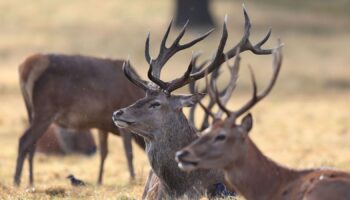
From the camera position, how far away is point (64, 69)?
42.7 feet

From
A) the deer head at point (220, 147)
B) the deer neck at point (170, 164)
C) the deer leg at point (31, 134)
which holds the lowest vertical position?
the deer leg at point (31, 134)

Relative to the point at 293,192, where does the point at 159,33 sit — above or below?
below

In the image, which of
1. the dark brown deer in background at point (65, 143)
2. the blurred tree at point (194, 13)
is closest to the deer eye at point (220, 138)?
the dark brown deer in background at point (65, 143)

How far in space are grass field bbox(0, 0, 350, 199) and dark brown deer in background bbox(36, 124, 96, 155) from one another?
0.26 metres

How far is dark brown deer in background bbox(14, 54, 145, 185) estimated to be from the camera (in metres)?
12.7

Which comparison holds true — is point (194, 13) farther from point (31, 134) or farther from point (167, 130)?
point (167, 130)

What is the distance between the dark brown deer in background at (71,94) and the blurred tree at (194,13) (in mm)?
18827

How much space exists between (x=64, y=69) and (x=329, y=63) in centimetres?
1610

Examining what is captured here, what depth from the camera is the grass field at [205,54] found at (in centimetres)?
1437

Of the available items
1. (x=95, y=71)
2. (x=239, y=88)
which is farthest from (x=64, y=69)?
(x=239, y=88)

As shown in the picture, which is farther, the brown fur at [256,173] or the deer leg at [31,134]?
the deer leg at [31,134]

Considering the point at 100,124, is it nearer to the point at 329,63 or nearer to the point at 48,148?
the point at 48,148

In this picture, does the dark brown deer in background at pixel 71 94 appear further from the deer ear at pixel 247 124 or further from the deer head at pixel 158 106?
the deer ear at pixel 247 124

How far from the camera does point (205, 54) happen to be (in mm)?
28062
